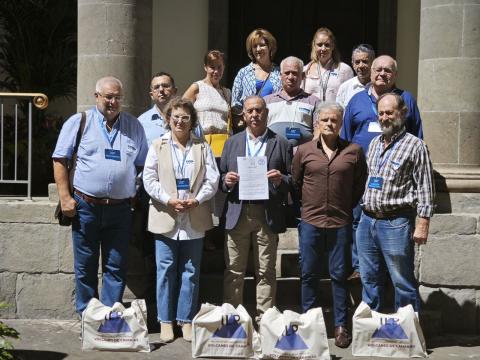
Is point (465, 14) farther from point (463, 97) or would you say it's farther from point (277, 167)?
point (277, 167)

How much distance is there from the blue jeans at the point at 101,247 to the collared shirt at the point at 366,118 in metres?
1.96

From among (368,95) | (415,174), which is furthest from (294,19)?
(415,174)

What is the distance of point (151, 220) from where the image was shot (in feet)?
24.0

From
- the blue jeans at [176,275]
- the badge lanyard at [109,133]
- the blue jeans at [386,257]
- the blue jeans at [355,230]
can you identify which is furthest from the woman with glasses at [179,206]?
the blue jeans at [386,257]

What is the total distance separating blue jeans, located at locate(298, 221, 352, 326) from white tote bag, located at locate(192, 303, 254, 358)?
615 millimetres

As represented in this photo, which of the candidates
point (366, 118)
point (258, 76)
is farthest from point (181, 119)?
point (366, 118)

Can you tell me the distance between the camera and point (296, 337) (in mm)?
6750

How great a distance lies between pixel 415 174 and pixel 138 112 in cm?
313

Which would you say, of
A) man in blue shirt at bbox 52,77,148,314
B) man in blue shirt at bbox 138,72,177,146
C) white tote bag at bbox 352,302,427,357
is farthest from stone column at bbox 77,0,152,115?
white tote bag at bbox 352,302,427,357

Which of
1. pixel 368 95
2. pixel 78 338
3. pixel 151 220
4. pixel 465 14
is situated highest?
pixel 465 14

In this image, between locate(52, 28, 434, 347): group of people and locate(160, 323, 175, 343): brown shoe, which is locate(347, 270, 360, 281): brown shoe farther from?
locate(160, 323, 175, 343): brown shoe

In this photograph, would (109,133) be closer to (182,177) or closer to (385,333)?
(182,177)

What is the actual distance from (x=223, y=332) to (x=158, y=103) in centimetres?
207

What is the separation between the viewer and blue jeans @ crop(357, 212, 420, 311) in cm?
691
